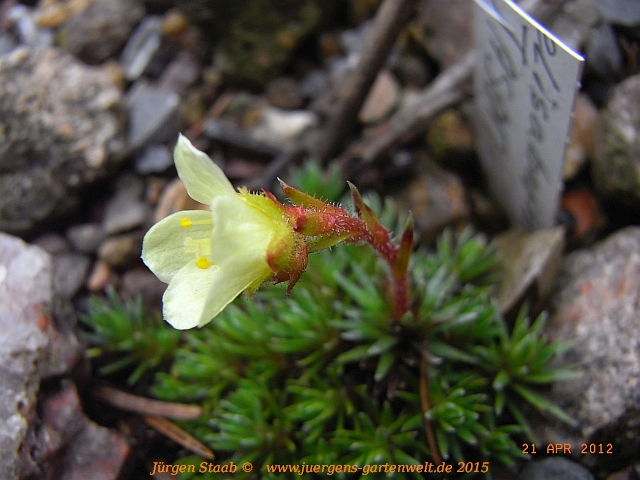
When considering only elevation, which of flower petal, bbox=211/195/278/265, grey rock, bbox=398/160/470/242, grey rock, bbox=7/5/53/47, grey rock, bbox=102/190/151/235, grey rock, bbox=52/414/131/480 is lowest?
grey rock, bbox=52/414/131/480

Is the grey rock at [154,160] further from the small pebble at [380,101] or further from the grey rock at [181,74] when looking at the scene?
the small pebble at [380,101]

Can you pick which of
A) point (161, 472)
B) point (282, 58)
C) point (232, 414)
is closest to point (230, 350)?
point (232, 414)

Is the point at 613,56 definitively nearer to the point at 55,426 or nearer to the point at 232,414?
the point at 232,414

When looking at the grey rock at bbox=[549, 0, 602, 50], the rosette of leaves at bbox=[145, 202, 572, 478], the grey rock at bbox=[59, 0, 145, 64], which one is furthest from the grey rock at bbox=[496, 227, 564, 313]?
the grey rock at bbox=[59, 0, 145, 64]

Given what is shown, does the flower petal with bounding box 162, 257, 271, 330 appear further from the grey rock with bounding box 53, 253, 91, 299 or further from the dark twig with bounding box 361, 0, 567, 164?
the dark twig with bounding box 361, 0, 567, 164

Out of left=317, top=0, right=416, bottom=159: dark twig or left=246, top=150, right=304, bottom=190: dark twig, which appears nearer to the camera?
left=317, top=0, right=416, bottom=159: dark twig

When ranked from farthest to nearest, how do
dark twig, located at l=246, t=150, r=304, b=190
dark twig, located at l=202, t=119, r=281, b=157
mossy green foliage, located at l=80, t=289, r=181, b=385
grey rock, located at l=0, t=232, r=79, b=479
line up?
1. dark twig, located at l=202, t=119, r=281, b=157
2. dark twig, located at l=246, t=150, r=304, b=190
3. mossy green foliage, located at l=80, t=289, r=181, b=385
4. grey rock, located at l=0, t=232, r=79, b=479

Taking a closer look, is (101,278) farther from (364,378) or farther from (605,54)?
(605,54)
